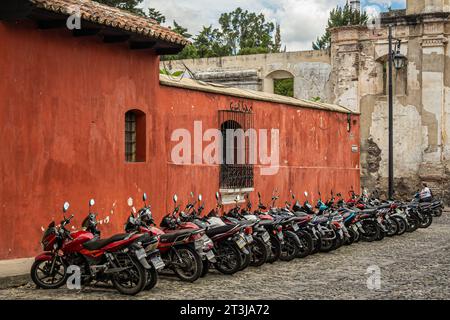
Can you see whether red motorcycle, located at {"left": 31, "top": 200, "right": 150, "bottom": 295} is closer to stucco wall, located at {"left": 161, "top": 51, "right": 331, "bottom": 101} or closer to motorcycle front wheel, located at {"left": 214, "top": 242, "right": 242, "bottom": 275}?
motorcycle front wheel, located at {"left": 214, "top": 242, "right": 242, "bottom": 275}

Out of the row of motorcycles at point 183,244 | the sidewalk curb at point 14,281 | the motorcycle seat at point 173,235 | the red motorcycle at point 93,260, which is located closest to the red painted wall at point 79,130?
the row of motorcycles at point 183,244

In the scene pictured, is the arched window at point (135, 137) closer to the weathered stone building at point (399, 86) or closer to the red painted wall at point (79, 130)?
the red painted wall at point (79, 130)

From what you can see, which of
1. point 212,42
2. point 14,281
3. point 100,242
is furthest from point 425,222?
point 212,42

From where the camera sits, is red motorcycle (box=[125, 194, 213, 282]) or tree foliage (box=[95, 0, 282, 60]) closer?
red motorcycle (box=[125, 194, 213, 282])

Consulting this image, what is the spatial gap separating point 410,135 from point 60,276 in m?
21.6

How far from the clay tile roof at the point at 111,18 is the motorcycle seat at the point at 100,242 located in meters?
3.98

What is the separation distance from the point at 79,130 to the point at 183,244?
360 cm

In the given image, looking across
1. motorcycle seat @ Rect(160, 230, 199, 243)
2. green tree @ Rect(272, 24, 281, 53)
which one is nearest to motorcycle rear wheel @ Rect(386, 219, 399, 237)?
motorcycle seat @ Rect(160, 230, 199, 243)

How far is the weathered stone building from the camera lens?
1133 inches

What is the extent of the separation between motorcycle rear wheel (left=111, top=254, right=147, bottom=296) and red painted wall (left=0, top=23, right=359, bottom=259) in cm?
285

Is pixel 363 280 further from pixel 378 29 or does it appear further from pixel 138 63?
pixel 378 29

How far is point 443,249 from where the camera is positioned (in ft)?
50.7

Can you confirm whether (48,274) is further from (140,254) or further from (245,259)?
(245,259)

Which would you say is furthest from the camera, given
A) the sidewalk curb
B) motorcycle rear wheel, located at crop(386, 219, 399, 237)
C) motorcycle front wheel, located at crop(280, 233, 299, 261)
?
motorcycle rear wheel, located at crop(386, 219, 399, 237)
